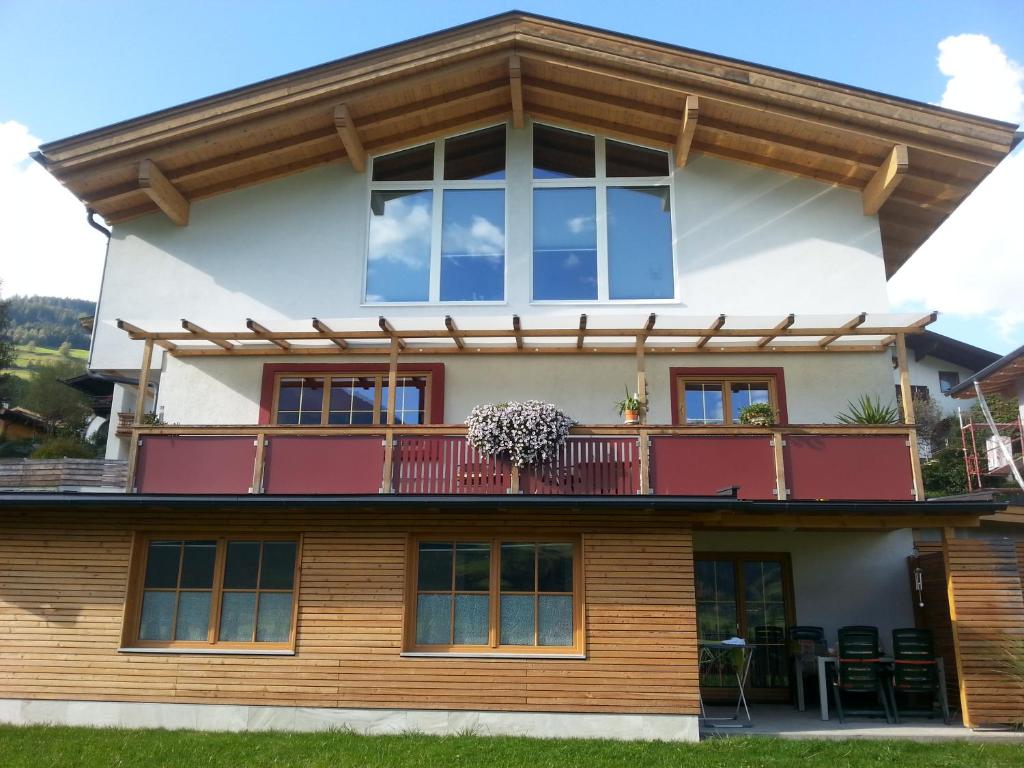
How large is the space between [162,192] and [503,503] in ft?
25.3

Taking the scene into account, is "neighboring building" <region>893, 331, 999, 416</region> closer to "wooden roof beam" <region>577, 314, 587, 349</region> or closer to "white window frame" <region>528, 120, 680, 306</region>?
"white window frame" <region>528, 120, 680, 306</region>

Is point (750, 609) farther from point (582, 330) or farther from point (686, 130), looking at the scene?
point (686, 130)

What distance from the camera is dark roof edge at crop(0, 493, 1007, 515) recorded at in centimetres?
1017

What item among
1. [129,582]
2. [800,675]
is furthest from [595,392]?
[129,582]

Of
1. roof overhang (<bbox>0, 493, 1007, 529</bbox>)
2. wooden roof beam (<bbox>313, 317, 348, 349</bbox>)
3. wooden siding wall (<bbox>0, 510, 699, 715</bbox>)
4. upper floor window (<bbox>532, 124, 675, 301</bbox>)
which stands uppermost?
upper floor window (<bbox>532, 124, 675, 301</bbox>)

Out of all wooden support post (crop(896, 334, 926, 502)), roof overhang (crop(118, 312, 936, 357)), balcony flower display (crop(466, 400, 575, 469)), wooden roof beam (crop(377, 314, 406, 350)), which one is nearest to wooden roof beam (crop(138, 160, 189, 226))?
roof overhang (crop(118, 312, 936, 357))

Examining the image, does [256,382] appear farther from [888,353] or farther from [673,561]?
[888,353]

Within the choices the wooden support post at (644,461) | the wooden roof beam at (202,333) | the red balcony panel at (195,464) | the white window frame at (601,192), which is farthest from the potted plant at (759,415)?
the wooden roof beam at (202,333)

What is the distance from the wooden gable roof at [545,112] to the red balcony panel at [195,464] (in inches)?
164

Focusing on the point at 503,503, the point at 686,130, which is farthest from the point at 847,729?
the point at 686,130

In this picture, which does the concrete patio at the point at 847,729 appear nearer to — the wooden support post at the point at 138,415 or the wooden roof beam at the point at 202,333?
the wooden support post at the point at 138,415

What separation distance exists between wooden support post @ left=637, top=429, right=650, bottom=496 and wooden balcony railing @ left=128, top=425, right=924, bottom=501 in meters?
0.01

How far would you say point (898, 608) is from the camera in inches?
513

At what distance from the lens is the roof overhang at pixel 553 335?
12086mm
